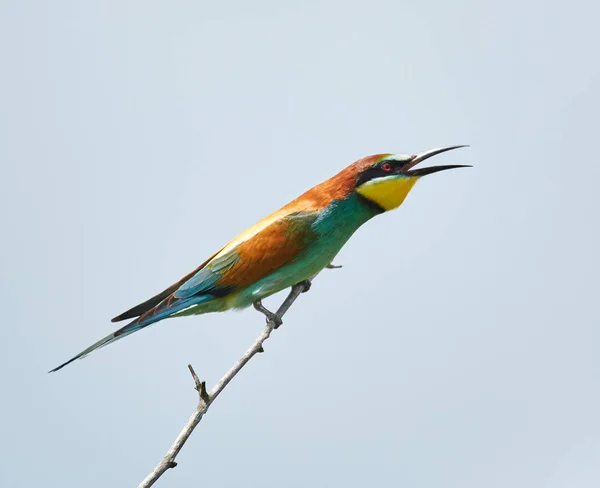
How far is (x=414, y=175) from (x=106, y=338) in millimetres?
1969

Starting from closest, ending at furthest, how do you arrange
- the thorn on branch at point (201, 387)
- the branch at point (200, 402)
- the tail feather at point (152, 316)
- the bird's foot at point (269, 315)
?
the branch at point (200, 402) → the thorn on branch at point (201, 387) → the bird's foot at point (269, 315) → the tail feather at point (152, 316)

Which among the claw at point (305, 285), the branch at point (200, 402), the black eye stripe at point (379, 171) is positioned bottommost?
the claw at point (305, 285)

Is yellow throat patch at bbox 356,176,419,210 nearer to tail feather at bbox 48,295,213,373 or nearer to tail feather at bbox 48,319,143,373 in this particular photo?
tail feather at bbox 48,295,213,373

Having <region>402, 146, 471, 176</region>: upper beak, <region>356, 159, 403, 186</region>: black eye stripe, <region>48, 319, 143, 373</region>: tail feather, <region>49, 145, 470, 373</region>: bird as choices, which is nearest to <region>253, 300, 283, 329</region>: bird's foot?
<region>49, 145, 470, 373</region>: bird

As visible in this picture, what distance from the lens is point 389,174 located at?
5.27m

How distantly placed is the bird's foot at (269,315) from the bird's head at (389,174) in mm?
849

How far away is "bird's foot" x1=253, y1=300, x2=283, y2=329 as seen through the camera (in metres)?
5.09

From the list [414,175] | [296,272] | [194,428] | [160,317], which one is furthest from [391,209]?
[194,428]

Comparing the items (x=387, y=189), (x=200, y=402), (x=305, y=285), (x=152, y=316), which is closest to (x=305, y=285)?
(x=305, y=285)

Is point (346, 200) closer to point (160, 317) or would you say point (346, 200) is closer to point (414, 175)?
point (414, 175)

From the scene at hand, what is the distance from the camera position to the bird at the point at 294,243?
208 inches

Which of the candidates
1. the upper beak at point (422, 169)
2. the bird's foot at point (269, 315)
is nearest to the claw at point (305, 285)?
the bird's foot at point (269, 315)

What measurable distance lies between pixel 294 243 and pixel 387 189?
610 millimetres

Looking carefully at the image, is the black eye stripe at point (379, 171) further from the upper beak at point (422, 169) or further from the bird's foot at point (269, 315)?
the bird's foot at point (269, 315)
